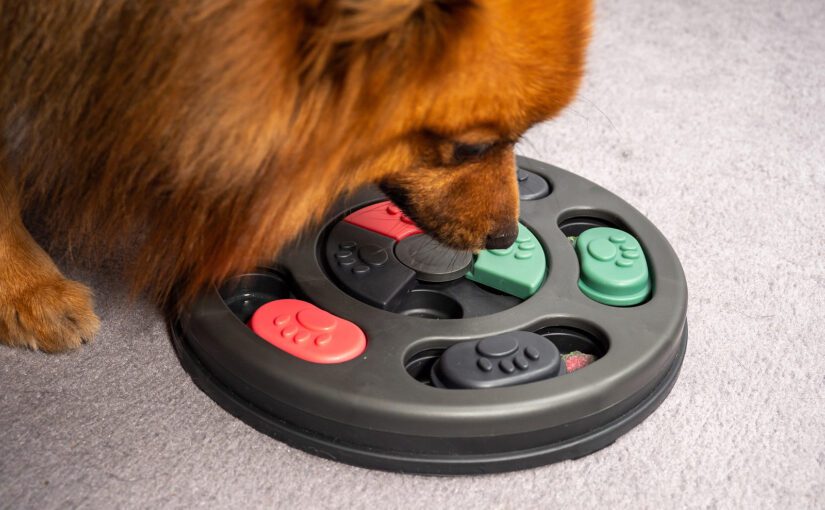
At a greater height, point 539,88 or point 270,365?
point 539,88

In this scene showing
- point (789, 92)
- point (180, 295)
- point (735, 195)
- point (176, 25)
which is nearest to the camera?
point (176, 25)

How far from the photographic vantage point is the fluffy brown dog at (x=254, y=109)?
0.91 m

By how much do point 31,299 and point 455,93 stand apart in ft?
2.48

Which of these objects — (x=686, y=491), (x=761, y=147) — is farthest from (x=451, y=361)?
(x=761, y=147)

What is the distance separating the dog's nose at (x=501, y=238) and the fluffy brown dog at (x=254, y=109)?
53mm

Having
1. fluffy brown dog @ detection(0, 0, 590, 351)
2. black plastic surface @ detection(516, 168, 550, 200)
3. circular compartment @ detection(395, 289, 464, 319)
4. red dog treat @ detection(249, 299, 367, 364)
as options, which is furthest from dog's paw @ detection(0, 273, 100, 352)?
black plastic surface @ detection(516, 168, 550, 200)

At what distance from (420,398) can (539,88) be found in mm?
424

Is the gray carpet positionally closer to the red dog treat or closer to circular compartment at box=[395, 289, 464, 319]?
the red dog treat

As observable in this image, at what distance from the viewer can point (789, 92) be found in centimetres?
221

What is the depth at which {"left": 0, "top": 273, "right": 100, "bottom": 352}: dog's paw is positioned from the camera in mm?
1293

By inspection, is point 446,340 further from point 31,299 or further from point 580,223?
point 31,299


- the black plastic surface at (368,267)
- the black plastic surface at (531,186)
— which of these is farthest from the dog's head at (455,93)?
the black plastic surface at (531,186)

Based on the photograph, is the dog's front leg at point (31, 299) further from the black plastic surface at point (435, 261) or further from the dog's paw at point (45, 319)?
the black plastic surface at point (435, 261)

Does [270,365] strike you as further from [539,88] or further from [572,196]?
[572,196]
